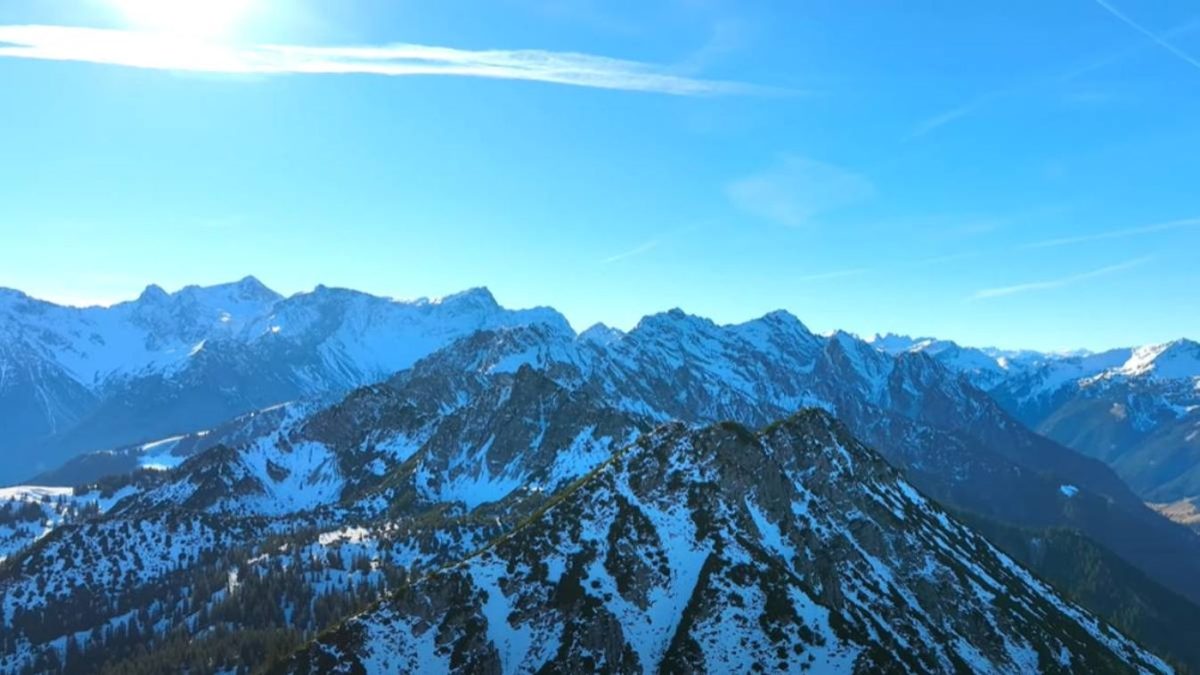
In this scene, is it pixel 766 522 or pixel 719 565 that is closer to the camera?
→ pixel 719 565

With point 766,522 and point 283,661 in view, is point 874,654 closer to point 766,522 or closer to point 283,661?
point 766,522

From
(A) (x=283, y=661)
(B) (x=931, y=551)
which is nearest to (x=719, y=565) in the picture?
(B) (x=931, y=551)

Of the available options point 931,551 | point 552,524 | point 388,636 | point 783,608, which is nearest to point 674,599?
point 783,608

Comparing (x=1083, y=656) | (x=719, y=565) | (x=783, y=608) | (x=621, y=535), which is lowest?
(x=1083, y=656)

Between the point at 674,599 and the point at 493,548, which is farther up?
the point at 493,548

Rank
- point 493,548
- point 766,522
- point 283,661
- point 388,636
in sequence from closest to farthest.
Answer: point 283,661 → point 388,636 → point 493,548 → point 766,522

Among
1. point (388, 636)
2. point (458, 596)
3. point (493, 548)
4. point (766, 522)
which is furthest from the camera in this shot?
point (766, 522)
